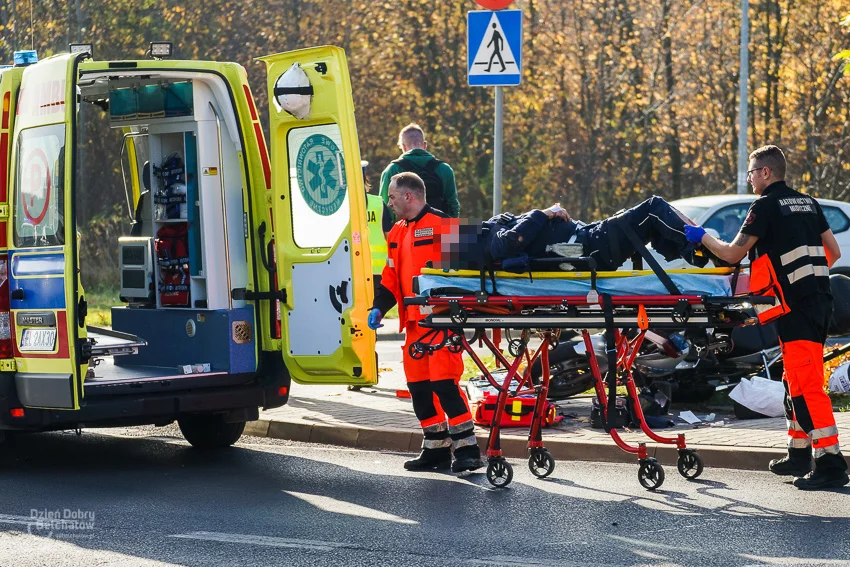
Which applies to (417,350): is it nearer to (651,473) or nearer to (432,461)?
(432,461)

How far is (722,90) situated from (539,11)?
154 inches

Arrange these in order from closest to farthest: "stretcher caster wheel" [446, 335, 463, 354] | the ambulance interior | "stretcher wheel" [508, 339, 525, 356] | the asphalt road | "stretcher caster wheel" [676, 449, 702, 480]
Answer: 1. the asphalt road
2. "stretcher caster wheel" [446, 335, 463, 354]
3. "stretcher caster wheel" [676, 449, 702, 480]
4. "stretcher wheel" [508, 339, 525, 356]
5. the ambulance interior

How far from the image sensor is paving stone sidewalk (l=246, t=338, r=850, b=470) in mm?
8508

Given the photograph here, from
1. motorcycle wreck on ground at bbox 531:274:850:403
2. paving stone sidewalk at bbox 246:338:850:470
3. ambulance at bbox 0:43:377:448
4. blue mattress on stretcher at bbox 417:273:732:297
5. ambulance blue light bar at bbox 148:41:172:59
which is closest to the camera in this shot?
blue mattress on stretcher at bbox 417:273:732:297

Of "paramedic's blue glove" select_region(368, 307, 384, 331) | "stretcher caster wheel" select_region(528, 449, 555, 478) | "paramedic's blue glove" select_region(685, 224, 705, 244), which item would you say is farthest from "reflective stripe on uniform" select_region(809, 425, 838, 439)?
"paramedic's blue glove" select_region(368, 307, 384, 331)

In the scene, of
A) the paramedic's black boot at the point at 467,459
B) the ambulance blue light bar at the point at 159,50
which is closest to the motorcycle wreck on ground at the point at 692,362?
the paramedic's black boot at the point at 467,459

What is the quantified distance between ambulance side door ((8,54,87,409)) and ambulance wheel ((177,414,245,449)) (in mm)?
1442

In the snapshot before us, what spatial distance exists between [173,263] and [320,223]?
70.8 inches

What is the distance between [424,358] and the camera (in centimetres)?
832

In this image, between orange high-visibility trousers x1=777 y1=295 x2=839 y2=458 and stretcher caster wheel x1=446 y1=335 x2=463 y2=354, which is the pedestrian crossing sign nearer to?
stretcher caster wheel x1=446 y1=335 x2=463 y2=354

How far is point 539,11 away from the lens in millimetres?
26766

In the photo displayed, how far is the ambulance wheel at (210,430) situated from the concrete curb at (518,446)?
64 centimetres

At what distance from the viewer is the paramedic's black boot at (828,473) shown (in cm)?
757

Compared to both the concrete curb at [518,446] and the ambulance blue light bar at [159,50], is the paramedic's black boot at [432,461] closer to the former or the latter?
the concrete curb at [518,446]
